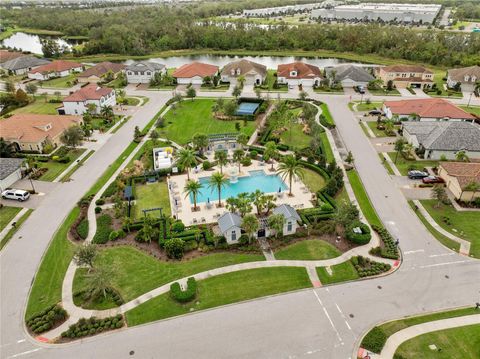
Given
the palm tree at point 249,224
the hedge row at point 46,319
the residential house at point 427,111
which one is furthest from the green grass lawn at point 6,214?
the residential house at point 427,111

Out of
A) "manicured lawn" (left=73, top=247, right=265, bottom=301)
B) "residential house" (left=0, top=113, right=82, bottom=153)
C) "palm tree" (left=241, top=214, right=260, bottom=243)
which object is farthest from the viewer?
"residential house" (left=0, top=113, right=82, bottom=153)

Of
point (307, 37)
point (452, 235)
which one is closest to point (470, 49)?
point (307, 37)

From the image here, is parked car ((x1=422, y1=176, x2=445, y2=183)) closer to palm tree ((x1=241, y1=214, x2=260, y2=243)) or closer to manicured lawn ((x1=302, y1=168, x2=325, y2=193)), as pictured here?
manicured lawn ((x1=302, y1=168, x2=325, y2=193))

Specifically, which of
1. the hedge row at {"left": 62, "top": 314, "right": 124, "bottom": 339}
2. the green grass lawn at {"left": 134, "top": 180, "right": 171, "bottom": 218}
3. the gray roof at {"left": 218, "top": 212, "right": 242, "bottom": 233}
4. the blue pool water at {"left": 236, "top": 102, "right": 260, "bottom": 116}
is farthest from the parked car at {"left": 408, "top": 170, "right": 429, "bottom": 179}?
the hedge row at {"left": 62, "top": 314, "right": 124, "bottom": 339}

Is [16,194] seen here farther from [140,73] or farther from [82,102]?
[140,73]

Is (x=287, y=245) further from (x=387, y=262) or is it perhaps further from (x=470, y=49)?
(x=470, y=49)

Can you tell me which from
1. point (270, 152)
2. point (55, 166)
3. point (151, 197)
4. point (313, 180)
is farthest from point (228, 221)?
point (55, 166)

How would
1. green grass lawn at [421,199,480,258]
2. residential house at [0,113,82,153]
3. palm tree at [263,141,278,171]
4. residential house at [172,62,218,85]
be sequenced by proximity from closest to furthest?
1. green grass lawn at [421,199,480,258]
2. palm tree at [263,141,278,171]
3. residential house at [0,113,82,153]
4. residential house at [172,62,218,85]

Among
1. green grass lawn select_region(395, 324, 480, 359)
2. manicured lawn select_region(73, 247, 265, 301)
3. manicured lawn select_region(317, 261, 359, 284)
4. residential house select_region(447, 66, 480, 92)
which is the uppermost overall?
residential house select_region(447, 66, 480, 92)
